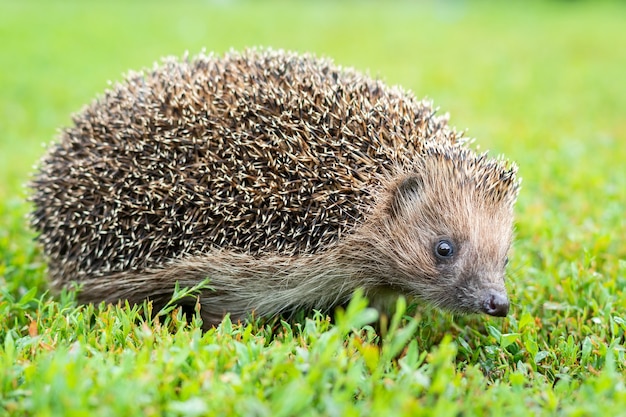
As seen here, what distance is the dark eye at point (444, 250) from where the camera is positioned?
4.08 m

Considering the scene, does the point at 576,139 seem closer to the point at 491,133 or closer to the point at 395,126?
the point at 491,133

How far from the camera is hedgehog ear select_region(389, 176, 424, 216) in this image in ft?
13.8

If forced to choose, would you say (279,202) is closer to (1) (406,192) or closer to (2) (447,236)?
(1) (406,192)

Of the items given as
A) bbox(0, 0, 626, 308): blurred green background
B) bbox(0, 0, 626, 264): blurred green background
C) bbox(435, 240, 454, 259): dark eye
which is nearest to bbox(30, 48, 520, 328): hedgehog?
bbox(435, 240, 454, 259): dark eye

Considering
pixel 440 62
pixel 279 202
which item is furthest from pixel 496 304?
pixel 440 62

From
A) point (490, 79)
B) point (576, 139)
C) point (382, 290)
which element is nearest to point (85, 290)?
point (382, 290)

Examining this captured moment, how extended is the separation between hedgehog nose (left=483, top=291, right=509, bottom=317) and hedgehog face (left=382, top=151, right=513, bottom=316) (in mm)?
37

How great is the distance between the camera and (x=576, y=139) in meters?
8.59

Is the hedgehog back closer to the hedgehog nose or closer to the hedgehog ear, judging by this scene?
the hedgehog ear

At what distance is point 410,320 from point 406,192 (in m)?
0.81

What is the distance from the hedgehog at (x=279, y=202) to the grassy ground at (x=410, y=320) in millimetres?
307

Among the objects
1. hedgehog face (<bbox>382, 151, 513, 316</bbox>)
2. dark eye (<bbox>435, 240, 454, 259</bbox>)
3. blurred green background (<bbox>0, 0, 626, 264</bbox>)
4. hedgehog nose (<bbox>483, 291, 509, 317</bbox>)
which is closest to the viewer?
hedgehog nose (<bbox>483, 291, 509, 317</bbox>)

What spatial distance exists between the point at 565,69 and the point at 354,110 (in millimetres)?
10102

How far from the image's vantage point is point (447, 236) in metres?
4.11
